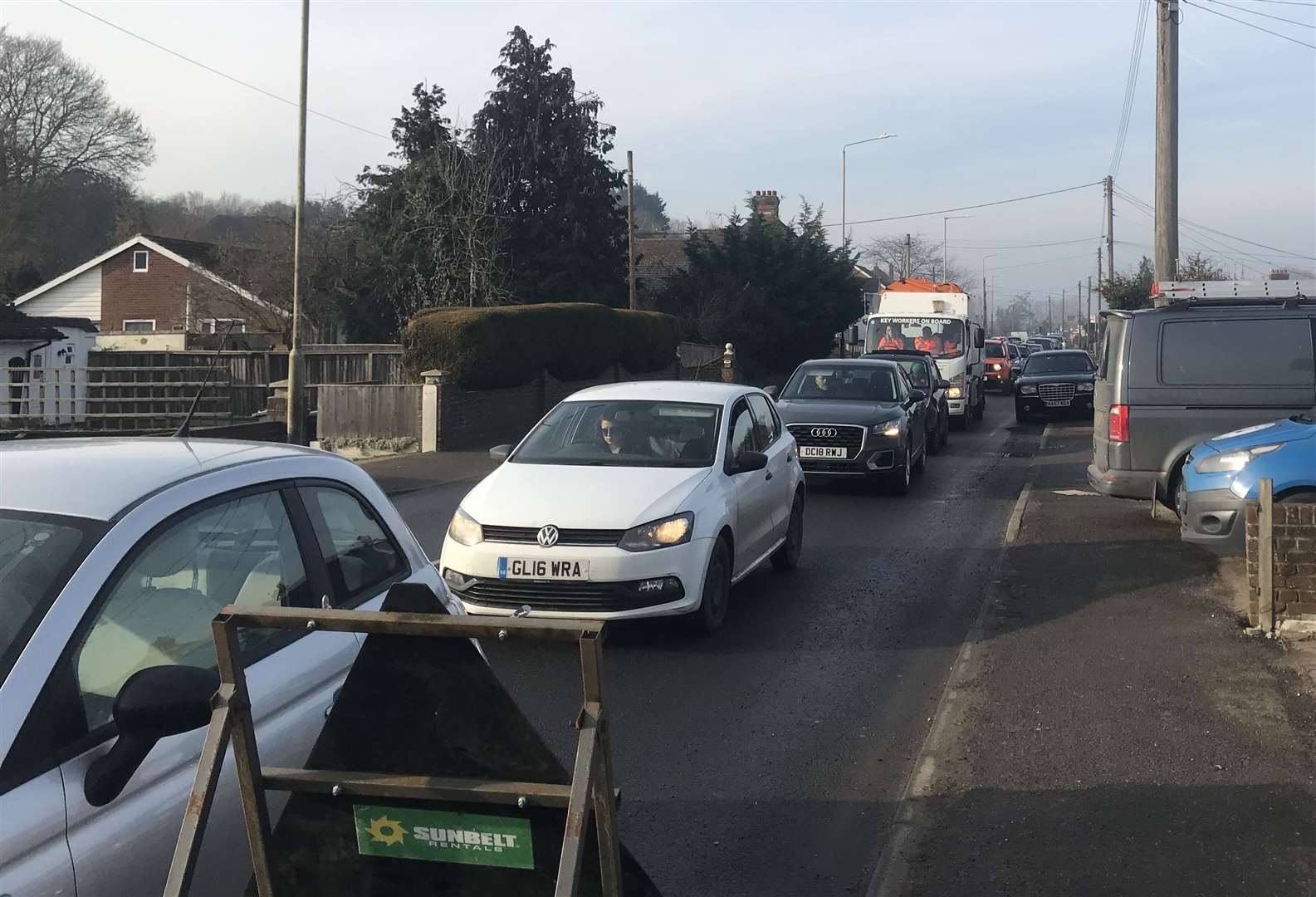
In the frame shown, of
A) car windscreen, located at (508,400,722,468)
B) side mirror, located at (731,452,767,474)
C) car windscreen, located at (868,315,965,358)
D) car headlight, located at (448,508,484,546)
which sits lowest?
car headlight, located at (448,508,484,546)

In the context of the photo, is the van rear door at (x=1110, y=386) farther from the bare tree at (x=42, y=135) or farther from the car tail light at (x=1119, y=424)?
the bare tree at (x=42, y=135)

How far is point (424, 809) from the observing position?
286 cm

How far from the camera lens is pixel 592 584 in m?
7.65

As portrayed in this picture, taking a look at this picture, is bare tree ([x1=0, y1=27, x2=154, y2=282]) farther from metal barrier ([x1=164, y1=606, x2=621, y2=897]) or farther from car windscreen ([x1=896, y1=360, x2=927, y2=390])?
metal barrier ([x1=164, y1=606, x2=621, y2=897])

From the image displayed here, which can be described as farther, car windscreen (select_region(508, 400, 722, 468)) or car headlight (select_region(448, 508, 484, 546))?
car windscreen (select_region(508, 400, 722, 468))

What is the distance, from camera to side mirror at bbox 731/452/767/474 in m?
8.98

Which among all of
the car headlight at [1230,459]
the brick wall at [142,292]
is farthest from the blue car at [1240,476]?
the brick wall at [142,292]

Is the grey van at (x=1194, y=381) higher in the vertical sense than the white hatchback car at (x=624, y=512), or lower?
higher

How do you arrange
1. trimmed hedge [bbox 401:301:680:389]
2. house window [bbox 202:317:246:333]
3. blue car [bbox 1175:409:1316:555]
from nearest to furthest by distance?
blue car [bbox 1175:409:1316:555]
trimmed hedge [bbox 401:301:680:389]
house window [bbox 202:317:246:333]

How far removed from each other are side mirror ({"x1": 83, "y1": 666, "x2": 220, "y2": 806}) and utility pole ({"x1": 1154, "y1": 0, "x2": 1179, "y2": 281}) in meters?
21.0

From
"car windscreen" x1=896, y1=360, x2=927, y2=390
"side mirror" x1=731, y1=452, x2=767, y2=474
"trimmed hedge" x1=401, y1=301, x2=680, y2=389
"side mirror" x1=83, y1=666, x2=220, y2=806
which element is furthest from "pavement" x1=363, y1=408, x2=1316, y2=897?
"trimmed hedge" x1=401, y1=301, x2=680, y2=389

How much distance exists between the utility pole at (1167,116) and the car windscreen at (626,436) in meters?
14.8

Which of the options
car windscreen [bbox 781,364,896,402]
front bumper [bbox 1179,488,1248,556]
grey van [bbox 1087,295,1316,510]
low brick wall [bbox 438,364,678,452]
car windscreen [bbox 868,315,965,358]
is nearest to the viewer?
front bumper [bbox 1179,488,1248,556]

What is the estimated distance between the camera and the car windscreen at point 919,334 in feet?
98.2
